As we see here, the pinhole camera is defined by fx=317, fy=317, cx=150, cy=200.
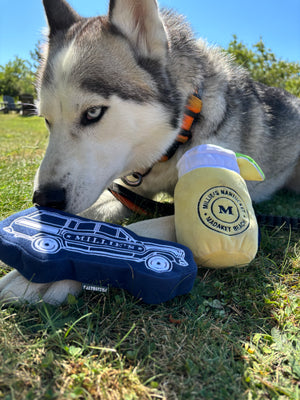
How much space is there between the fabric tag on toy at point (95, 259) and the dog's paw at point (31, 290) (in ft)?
0.17

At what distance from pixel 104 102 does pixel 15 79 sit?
5967 cm

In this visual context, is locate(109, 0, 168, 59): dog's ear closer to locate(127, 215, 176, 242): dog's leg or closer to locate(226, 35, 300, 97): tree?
Answer: locate(127, 215, 176, 242): dog's leg

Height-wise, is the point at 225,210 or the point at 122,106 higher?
the point at 122,106

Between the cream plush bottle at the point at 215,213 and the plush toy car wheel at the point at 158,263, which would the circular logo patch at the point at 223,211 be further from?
the plush toy car wheel at the point at 158,263

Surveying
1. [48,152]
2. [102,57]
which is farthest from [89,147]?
[102,57]

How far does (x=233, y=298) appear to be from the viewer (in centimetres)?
151

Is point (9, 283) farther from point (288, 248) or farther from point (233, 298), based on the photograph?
point (288, 248)

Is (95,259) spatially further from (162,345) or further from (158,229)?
(158,229)

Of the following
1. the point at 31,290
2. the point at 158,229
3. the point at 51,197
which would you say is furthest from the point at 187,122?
the point at 31,290

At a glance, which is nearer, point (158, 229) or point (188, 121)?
point (158, 229)

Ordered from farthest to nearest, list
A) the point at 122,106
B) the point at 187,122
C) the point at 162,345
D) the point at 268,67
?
the point at 268,67, the point at 187,122, the point at 122,106, the point at 162,345

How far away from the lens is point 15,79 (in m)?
53.4

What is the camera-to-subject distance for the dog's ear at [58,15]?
7.42ft

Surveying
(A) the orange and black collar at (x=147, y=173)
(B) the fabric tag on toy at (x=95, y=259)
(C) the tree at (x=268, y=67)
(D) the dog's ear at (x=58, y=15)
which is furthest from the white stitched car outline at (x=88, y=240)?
(C) the tree at (x=268, y=67)
